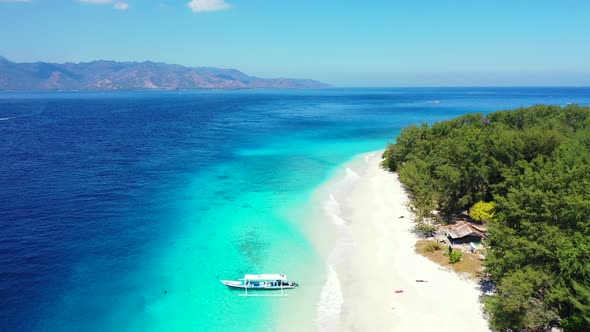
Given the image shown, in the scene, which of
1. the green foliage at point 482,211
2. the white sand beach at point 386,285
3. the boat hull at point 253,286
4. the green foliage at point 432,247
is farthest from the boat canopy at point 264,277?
the green foliage at point 482,211

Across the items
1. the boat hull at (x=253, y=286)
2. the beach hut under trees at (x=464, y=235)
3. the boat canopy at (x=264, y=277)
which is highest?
the beach hut under trees at (x=464, y=235)

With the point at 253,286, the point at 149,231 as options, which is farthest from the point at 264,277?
the point at 149,231

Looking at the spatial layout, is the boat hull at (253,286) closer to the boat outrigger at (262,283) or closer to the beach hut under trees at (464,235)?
the boat outrigger at (262,283)

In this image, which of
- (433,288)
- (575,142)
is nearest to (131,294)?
(433,288)

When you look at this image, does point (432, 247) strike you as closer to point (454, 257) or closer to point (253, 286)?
point (454, 257)

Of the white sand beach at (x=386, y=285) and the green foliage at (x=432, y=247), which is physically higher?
the green foliage at (x=432, y=247)

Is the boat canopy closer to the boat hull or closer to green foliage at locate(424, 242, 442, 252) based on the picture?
the boat hull
